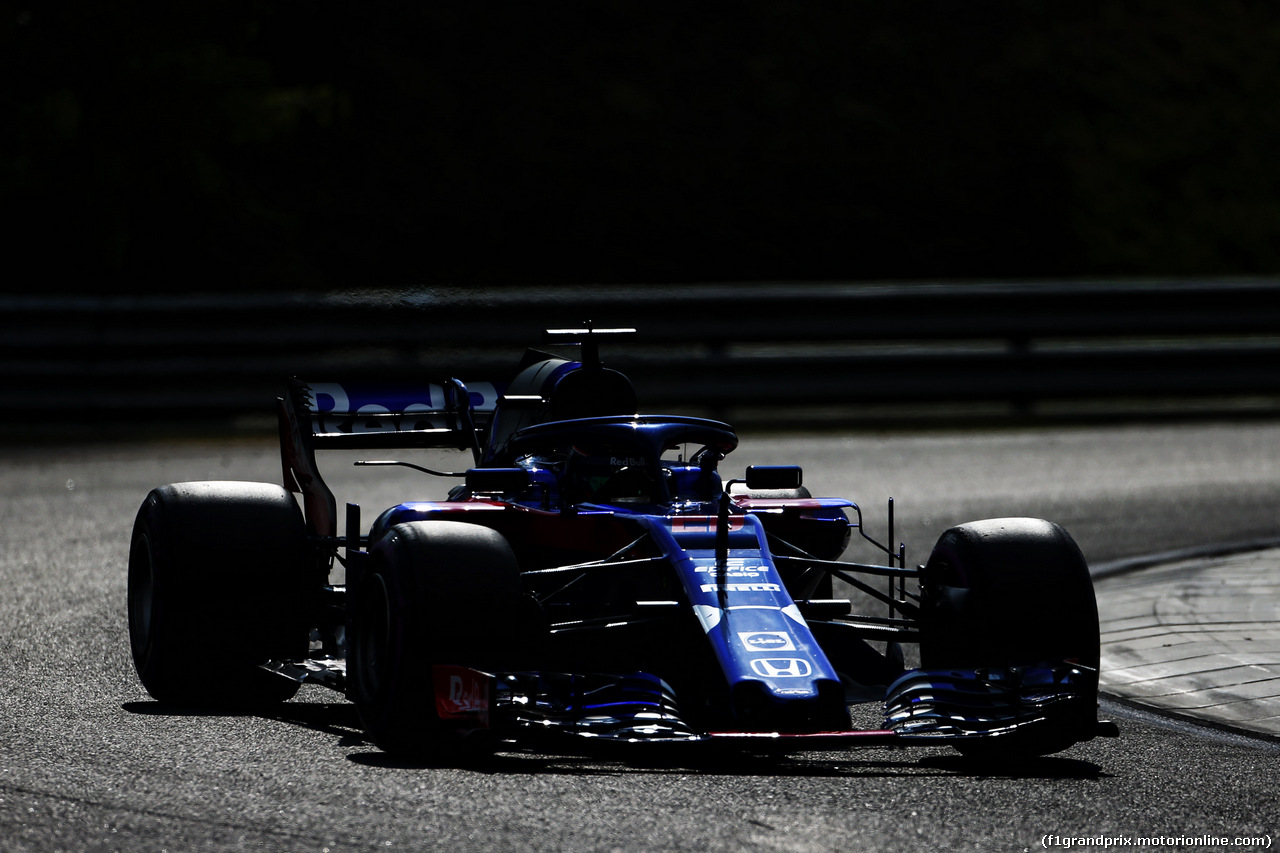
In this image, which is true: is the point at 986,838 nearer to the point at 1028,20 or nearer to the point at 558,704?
the point at 558,704

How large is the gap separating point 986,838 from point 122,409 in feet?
43.0

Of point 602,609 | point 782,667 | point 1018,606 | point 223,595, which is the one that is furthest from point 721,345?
point 782,667

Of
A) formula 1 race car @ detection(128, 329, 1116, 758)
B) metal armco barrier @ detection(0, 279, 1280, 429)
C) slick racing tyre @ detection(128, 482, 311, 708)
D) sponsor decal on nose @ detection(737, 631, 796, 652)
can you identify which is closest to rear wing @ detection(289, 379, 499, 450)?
formula 1 race car @ detection(128, 329, 1116, 758)

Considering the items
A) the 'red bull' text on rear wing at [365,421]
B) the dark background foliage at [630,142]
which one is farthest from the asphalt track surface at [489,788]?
the dark background foliage at [630,142]

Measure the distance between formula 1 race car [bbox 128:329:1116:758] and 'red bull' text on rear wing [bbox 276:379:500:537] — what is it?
15 centimetres

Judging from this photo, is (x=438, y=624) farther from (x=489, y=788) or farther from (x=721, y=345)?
(x=721, y=345)

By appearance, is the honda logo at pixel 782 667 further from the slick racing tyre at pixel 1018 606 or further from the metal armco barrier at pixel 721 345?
the metal armco barrier at pixel 721 345

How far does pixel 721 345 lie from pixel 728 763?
11.9 metres

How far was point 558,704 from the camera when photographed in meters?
5.98

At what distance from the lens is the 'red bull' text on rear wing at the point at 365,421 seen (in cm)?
868

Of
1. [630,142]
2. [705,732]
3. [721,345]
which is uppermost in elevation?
[630,142]

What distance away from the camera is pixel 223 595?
741cm

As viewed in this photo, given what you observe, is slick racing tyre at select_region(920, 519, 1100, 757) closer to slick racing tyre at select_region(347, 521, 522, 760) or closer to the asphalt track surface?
the asphalt track surface

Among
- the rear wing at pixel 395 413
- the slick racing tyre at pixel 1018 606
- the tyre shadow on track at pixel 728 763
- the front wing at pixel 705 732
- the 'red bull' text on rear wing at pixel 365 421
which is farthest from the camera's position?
the rear wing at pixel 395 413
